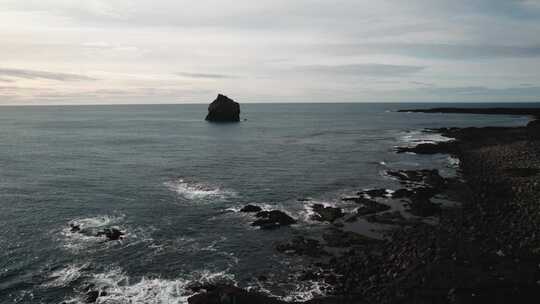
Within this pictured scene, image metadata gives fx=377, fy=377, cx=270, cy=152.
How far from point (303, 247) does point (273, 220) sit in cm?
652

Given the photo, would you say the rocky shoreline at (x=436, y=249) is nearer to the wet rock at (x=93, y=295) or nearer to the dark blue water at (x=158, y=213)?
the dark blue water at (x=158, y=213)

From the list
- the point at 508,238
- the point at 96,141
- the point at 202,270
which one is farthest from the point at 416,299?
the point at 96,141

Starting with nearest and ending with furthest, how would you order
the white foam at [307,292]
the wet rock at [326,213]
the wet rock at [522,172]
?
the white foam at [307,292] < the wet rock at [326,213] < the wet rock at [522,172]

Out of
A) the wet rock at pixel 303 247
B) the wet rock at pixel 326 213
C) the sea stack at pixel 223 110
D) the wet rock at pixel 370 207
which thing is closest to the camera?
the wet rock at pixel 303 247

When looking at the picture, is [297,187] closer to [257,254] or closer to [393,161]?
[257,254]

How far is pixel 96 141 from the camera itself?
10138cm

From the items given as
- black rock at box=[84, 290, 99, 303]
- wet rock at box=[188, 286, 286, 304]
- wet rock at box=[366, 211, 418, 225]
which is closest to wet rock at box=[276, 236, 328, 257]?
wet rock at box=[188, 286, 286, 304]

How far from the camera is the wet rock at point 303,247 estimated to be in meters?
30.8

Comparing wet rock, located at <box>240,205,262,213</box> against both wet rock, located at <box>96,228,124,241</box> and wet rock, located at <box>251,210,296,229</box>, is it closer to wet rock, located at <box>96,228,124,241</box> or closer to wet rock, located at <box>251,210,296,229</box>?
wet rock, located at <box>251,210,296,229</box>

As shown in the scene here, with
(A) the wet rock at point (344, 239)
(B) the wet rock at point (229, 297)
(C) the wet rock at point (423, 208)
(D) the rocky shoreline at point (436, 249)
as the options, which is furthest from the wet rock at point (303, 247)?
(C) the wet rock at point (423, 208)

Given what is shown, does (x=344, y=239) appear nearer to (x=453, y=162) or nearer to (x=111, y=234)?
(x=111, y=234)

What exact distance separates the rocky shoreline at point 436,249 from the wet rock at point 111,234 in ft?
42.0

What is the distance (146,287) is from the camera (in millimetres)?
25953

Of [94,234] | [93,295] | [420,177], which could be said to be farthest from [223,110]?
[93,295]
